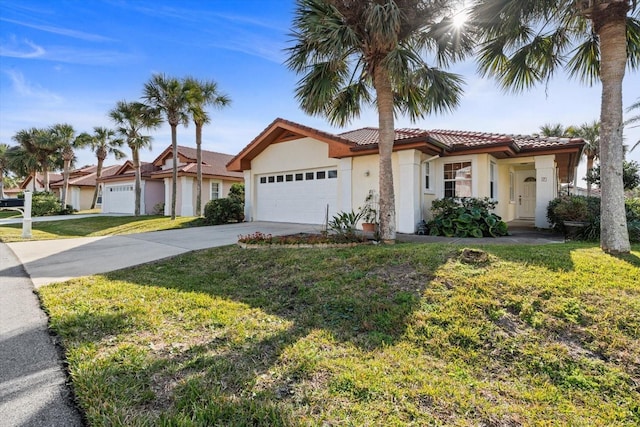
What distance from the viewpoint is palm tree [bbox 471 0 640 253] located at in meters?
6.67

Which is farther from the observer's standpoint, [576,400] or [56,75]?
[56,75]

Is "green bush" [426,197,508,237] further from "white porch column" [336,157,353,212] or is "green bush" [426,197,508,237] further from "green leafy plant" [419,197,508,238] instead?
"white porch column" [336,157,353,212]

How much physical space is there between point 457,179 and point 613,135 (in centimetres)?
595

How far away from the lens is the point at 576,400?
9.70 feet

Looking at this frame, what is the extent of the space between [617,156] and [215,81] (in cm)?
1891

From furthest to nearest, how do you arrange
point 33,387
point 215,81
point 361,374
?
point 215,81 < point 361,374 < point 33,387

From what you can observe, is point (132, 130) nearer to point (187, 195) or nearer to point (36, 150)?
point (187, 195)

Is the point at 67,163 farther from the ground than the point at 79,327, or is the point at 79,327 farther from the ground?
the point at 67,163

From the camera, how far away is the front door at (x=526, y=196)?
1759 cm

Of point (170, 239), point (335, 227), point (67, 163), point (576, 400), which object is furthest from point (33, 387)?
point (67, 163)

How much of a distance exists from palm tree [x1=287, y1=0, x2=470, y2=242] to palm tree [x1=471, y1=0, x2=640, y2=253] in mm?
1069

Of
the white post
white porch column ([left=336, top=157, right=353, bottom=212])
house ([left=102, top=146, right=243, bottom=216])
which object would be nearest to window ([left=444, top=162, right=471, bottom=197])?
white porch column ([left=336, top=157, right=353, bottom=212])

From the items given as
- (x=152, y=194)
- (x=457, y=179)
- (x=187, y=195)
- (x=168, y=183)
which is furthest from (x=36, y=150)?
(x=457, y=179)

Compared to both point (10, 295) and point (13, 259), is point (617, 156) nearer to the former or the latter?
point (10, 295)
